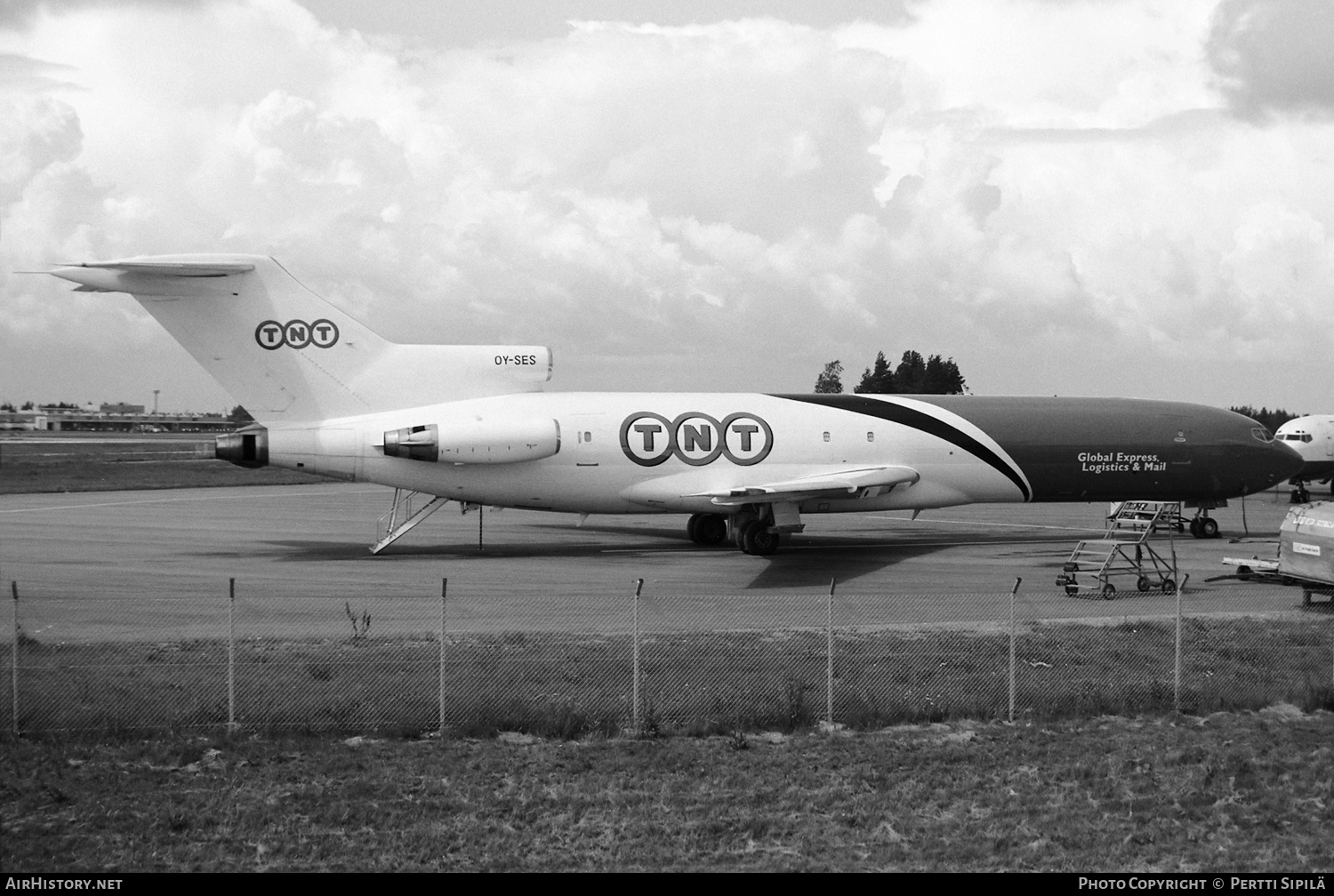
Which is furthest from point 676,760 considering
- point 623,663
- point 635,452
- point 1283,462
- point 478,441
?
point 1283,462

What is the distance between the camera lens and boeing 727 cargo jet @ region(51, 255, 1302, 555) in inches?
1116

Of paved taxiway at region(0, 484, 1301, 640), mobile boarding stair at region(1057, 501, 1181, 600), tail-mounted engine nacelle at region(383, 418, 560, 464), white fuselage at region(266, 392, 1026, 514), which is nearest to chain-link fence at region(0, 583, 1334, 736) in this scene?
paved taxiway at region(0, 484, 1301, 640)

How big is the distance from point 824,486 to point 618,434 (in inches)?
199

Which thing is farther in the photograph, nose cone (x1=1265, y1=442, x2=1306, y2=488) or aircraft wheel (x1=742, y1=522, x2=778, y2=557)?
nose cone (x1=1265, y1=442, x2=1306, y2=488)

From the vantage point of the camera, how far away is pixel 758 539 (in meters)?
30.0

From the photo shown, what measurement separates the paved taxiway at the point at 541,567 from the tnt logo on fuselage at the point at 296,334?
498cm

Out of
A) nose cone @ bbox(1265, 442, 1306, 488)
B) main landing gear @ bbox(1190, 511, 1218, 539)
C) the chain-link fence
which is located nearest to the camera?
the chain-link fence

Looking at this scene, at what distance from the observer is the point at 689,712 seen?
1472 centimetres

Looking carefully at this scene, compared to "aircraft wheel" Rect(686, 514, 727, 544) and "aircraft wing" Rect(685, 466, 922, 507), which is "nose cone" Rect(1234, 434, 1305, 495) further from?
"aircraft wheel" Rect(686, 514, 727, 544)

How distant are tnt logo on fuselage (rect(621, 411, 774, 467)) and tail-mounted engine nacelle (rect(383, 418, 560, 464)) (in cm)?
195

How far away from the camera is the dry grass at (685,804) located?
1026 cm

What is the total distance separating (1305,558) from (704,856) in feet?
57.5

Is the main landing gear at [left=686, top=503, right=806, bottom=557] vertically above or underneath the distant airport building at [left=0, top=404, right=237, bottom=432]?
A: underneath
